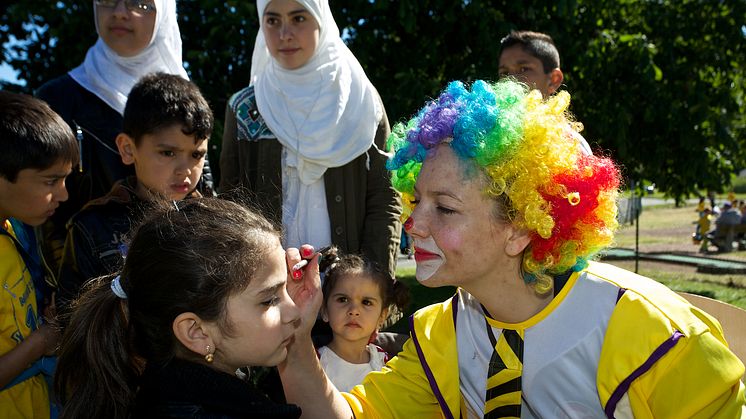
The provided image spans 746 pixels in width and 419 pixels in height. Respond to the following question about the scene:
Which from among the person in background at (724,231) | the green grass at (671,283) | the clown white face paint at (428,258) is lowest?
the person in background at (724,231)

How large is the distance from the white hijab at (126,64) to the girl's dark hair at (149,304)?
5.02 ft

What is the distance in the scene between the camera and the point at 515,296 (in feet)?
7.18

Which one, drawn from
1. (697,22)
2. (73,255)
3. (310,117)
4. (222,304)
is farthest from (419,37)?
(222,304)

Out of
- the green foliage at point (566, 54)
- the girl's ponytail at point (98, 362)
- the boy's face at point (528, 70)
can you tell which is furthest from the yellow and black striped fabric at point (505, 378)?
the green foliage at point (566, 54)

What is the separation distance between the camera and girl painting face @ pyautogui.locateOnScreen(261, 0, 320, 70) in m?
3.36

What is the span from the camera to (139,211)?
9.32 ft

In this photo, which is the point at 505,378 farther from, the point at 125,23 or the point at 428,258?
the point at 125,23

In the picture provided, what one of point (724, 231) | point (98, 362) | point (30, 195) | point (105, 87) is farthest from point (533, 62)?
point (724, 231)

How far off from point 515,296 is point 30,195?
1783 mm

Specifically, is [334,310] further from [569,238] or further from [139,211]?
[569,238]

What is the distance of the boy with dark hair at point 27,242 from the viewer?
95.0 inches

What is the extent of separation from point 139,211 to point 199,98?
1.92 feet

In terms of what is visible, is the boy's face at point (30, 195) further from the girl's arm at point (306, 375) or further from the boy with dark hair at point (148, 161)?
the girl's arm at point (306, 375)

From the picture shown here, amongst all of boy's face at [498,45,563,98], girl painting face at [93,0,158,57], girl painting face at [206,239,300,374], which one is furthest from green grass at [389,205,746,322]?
girl painting face at [93,0,158,57]
